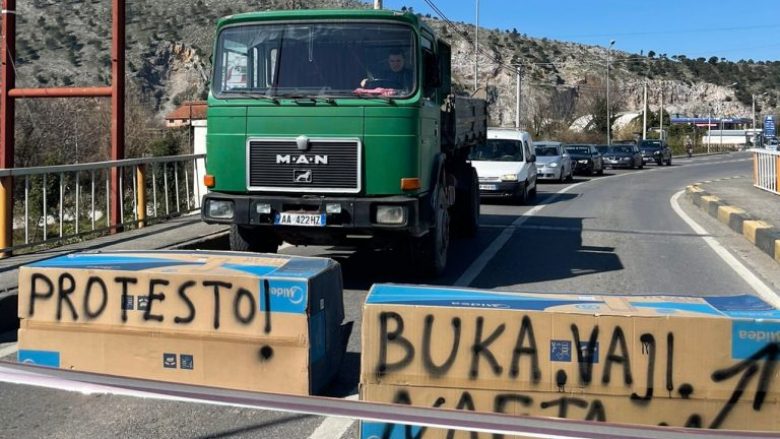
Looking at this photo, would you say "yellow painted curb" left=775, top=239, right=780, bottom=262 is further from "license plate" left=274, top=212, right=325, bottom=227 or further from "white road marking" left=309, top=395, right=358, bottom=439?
"white road marking" left=309, top=395, right=358, bottom=439

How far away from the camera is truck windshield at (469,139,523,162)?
811 inches

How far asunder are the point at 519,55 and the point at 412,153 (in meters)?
98.8

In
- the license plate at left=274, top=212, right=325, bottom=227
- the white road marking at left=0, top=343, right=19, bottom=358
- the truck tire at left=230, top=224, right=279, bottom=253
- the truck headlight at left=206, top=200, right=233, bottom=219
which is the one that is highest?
the truck headlight at left=206, top=200, right=233, bottom=219

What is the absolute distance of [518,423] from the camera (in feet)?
10.1

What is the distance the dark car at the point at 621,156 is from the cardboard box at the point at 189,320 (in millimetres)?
44087

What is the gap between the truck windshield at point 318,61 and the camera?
27.0 feet

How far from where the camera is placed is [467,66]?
97.8 meters

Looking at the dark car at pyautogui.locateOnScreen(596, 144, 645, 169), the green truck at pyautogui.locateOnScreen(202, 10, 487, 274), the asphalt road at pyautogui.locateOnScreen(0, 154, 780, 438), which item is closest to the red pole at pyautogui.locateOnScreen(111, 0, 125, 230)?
the asphalt road at pyautogui.locateOnScreen(0, 154, 780, 438)

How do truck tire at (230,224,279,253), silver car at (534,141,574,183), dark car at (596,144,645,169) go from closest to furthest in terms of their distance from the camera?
truck tire at (230,224,279,253) < silver car at (534,141,574,183) < dark car at (596,144,645,169)

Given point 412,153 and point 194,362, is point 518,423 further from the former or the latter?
point 412,153

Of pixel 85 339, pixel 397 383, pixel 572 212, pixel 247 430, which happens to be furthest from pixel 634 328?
pixel 572 212

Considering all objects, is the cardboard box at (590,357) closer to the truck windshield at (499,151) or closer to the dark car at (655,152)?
the truck windshield at (499,151)

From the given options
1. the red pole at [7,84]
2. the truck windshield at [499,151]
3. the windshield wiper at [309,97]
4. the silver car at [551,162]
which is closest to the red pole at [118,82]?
the red pole at [7,84]

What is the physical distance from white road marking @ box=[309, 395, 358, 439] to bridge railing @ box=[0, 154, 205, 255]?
5534 mm
